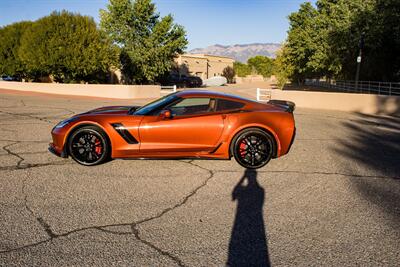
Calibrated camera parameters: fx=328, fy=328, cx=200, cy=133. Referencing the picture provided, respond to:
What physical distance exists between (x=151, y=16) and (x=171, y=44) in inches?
142

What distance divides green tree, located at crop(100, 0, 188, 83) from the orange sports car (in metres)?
29.1

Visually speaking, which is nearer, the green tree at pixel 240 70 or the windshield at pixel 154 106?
the windshield at pixel 154 106

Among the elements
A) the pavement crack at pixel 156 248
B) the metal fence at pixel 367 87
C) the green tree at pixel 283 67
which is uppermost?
the green tree at pixel 283 67

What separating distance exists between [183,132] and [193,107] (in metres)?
0.60

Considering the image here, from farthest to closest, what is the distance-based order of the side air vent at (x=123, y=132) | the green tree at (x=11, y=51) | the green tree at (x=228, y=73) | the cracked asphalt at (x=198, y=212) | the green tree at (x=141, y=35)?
the green tree at (x=228, y=73) → the green tree at (x=11, y=51) → the green tree at (x=141, y=35) → the side air vent at (x=123, y=132) → the cracked asphalt at (x=198, y=212)

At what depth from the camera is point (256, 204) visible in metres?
4.19

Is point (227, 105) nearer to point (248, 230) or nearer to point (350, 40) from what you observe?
point (248, 230)

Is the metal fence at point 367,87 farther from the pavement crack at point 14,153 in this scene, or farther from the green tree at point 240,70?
the green tree at point 240,70

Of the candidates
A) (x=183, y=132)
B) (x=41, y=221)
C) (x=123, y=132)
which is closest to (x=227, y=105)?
(x=183, y=132)

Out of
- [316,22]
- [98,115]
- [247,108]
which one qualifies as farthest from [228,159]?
[316,22]

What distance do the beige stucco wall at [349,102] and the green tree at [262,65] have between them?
3650 inches

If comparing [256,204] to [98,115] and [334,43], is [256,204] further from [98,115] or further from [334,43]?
[334,43]

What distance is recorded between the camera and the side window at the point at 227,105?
5824mm

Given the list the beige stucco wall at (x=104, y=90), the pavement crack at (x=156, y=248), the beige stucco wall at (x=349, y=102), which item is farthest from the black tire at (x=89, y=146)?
the beige stucco wall at (x=104, y=90)
